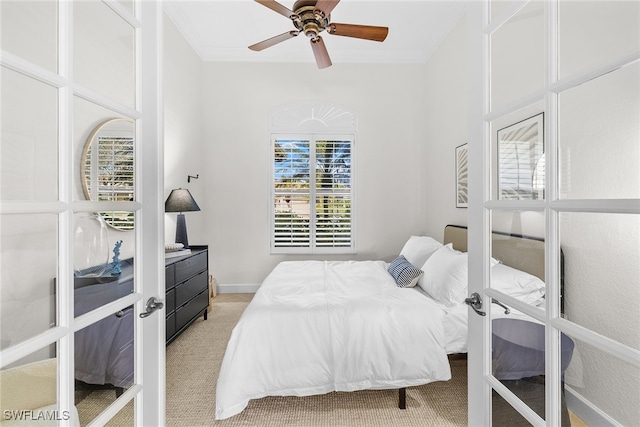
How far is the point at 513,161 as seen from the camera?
0.98 m

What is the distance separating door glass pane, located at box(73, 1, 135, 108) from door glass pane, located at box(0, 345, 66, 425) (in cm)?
71

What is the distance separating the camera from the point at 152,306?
3.69 feet

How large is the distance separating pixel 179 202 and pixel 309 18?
6.72ft

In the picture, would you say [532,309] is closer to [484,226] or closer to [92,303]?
[484,226]

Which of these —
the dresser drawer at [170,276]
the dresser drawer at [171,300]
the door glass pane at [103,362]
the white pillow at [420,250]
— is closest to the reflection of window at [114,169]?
the door glass pane at [103,362]

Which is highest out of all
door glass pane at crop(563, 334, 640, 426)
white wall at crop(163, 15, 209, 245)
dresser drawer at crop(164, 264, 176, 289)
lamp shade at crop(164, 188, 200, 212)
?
white wall at crop(163, 15, 209, 245)

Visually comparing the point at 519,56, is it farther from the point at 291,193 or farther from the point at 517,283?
the point at 291,193

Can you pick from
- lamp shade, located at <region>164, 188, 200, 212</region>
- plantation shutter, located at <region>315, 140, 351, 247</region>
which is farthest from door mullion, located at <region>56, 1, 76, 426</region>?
plantation shutter, located at <region>315, 140, 351, 247</region>

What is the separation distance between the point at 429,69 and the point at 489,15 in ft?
11.1

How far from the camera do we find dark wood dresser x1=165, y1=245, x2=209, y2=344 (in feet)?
8.25

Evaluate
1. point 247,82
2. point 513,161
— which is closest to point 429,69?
point 247,82

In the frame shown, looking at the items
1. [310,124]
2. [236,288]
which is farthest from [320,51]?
[236,288]

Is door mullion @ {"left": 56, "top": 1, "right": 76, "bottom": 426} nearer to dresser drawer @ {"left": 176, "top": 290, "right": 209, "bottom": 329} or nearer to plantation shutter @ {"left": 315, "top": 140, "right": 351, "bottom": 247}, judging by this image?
dresser drawer @ {"left": 176, "top": 290, "right": 209, "bottom": 329}

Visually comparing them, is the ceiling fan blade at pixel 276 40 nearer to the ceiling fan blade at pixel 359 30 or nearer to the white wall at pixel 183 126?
the ceiling fan blade at pixel 359 30
